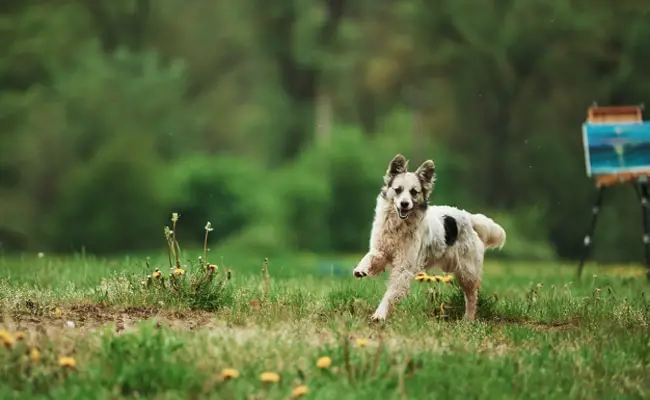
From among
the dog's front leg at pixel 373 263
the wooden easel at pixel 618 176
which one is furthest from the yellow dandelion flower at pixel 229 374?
the wooden easel at pixel 618 176

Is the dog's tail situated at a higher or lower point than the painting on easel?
lower

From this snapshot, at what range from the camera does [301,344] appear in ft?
20.7

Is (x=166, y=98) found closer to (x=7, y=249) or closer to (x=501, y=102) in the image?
(x=7, y=249)

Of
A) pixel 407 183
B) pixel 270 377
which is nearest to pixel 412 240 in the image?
pixel 407 183

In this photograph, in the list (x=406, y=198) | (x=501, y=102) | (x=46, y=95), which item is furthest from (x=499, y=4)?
(x=406, y=198)

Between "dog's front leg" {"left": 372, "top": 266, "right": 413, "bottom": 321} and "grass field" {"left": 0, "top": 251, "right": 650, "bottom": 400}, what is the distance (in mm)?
103

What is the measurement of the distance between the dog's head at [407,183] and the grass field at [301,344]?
0.94 m

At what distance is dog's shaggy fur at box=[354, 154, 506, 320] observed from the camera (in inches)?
327

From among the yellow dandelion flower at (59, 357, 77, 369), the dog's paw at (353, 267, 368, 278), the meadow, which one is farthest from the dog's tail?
the yellow dandelion flower at (59, 357, 77, 369)

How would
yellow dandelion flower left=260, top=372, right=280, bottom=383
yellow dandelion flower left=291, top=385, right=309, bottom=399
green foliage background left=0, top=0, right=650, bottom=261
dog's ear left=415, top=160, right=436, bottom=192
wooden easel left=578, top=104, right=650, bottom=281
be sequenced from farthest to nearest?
green foliage background left=0, top=0, right=650, bottom=261, wooden easel left=578, top=104, right=650, bottom=281, dog's ear left=415, top=160, right=436, bottom=192, yellow dandelion flower left=260, top=372, right=280, bottom=383, yellow dandelion flower left=291, top=385, right=309, bottom=399

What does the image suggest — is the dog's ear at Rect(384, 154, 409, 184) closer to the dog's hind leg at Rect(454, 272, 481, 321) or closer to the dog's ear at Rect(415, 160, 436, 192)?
the dog's ear at Rect(415, 160, 436, 192)

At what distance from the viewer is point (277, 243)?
79.5 ft

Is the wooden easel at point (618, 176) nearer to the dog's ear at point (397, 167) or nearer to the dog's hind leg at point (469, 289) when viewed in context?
the dog's hind leg at point (469, 289)

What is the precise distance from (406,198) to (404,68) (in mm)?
21057
